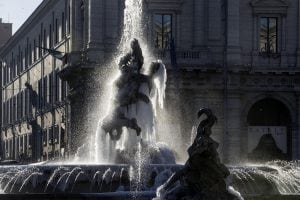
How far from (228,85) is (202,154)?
4284 cm

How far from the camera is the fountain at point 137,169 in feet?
44.2

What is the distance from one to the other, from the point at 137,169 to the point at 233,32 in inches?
1483

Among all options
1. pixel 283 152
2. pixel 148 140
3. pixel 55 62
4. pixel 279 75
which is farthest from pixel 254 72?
pixel 148 140

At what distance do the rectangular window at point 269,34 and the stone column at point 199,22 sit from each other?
13.0 ft

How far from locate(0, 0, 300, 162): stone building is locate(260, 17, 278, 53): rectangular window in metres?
0.06

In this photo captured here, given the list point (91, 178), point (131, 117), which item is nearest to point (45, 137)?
point (131, 117)

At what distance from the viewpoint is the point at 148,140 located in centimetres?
2561

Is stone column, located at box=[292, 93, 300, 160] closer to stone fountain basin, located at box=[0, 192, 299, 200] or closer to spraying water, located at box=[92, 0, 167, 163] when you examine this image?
spraying water, located at box=[92, 0, 167, 163]

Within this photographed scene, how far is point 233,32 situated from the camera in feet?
189

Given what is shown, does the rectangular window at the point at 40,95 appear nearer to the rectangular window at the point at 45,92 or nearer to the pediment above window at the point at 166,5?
the rectangular window at the point at 45,92

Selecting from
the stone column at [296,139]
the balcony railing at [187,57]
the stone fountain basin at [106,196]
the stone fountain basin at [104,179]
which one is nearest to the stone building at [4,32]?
the balcony railing at [187,57]

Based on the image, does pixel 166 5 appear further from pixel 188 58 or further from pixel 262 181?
pixel 262 181

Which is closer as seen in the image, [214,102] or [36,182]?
[36,182]

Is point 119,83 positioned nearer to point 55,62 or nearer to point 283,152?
point 283,152
